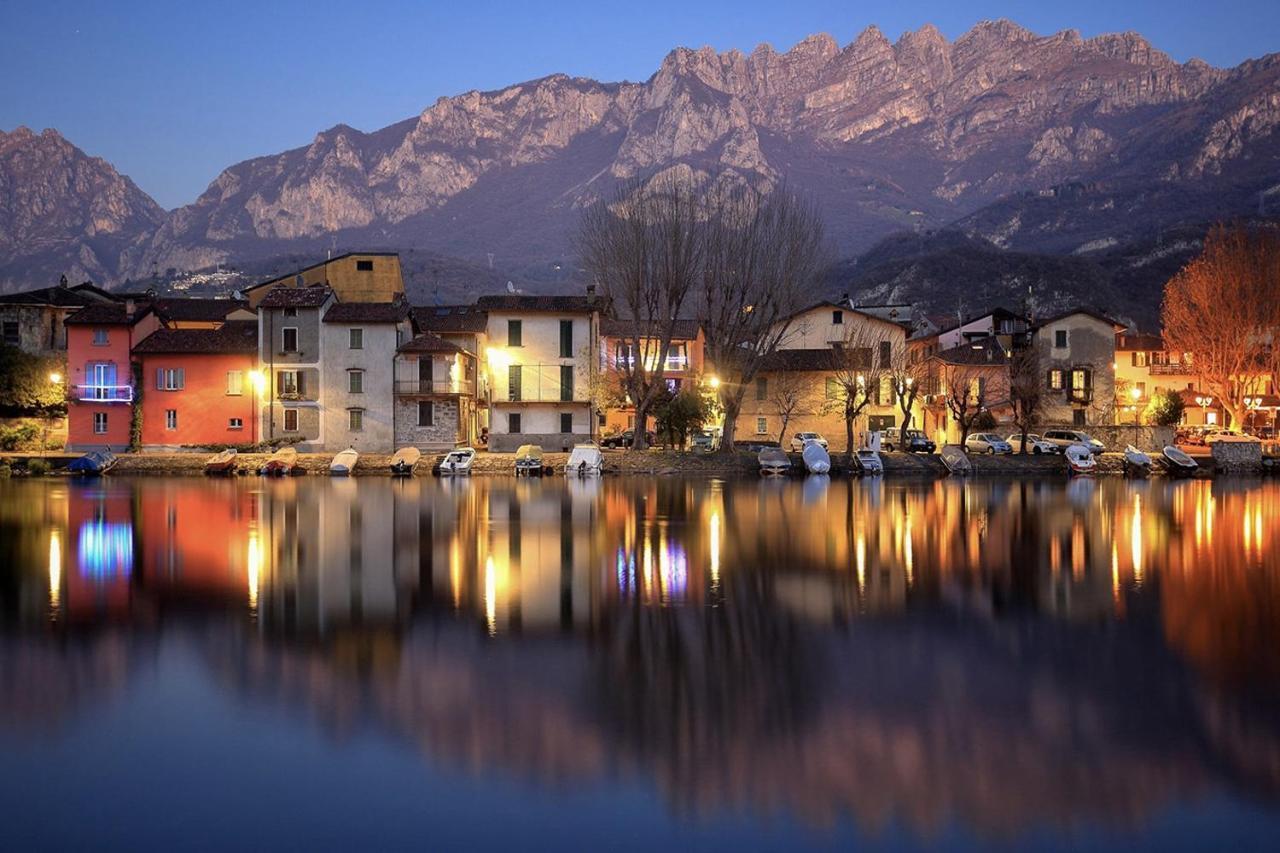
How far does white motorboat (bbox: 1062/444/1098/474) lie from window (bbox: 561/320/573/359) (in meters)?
30.9

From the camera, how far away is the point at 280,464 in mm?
60812

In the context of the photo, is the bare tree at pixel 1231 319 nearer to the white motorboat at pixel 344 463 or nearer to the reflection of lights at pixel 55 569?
the white motorboat at pixel 344 463

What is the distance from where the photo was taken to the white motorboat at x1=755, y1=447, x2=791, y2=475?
62.4m

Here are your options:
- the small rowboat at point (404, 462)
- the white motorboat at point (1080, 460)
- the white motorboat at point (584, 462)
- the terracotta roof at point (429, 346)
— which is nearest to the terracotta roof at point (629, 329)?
the terracotta roof at point (429, 346)

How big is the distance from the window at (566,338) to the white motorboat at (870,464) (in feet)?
65.3

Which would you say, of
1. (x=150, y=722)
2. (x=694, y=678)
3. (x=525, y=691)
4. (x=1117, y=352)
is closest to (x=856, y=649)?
(x=694, y=678)

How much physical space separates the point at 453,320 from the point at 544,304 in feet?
20.1

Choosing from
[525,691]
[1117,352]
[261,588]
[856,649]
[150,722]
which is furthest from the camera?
[1117,352]

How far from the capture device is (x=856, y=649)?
1728cm

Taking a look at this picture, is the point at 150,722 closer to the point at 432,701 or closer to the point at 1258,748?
the point at 432,701

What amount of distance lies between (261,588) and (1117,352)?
277ft

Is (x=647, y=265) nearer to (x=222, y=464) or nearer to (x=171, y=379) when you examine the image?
(x=222, y=464)

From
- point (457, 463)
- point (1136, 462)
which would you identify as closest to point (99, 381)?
Result: point (457, 463)

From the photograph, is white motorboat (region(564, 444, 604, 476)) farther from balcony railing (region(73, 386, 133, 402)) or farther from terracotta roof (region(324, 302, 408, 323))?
balcony railing (region(73, 386, 133, 402))
